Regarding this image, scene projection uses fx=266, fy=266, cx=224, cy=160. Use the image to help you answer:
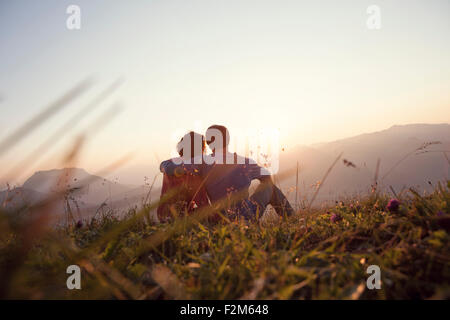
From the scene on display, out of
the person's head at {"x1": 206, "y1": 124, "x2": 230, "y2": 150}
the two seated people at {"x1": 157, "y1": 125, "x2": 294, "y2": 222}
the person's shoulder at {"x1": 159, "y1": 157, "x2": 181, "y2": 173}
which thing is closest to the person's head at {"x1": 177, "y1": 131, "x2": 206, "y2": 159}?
the two seated people at {"x1": 157, "y1": 125, "x2": 294, "y2": 222}

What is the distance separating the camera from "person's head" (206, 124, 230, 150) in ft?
18.1

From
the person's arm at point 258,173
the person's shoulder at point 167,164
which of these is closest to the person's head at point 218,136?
the person's arm at point 258,173

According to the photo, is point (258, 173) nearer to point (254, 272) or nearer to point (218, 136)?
point (218, 136)

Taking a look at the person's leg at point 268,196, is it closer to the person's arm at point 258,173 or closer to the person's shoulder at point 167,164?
the person's arm at point 258,173

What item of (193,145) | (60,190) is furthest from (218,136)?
(60,190)

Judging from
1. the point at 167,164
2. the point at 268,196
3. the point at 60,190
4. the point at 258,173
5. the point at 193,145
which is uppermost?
the point at 60,190

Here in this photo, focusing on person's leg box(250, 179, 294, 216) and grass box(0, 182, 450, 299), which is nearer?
grass box(0, 182, 450, 299)

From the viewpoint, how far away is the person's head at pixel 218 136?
18.1ft

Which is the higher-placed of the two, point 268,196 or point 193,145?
point 193,145

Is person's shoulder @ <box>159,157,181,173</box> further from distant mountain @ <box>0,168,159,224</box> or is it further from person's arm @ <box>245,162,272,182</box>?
distant mountain @ <box>0,168,159,224</box>

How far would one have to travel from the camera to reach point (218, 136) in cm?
554

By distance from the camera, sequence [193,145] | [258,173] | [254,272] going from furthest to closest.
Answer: [258,173], [193,145], [254,272]

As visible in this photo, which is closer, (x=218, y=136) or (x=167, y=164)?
(x=167, y=164)
